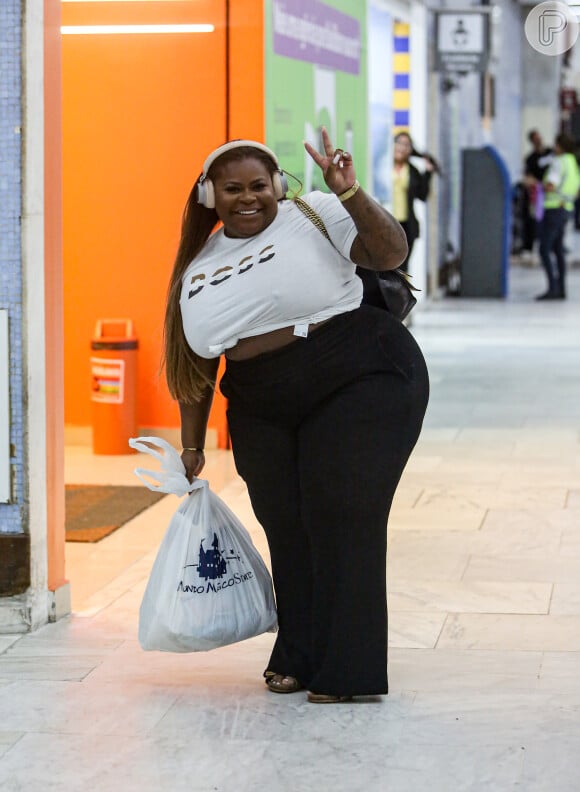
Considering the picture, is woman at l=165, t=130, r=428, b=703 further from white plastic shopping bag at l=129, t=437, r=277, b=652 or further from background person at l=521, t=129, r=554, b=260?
background person at l=521, t=129, r=554, b=260

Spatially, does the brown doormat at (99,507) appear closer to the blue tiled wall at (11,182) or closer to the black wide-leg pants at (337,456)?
the blue tiled wall at (11,182)

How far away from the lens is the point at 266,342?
3727 millimetres

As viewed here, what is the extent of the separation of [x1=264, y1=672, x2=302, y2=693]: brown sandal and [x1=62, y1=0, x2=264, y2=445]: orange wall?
3886 millimetres

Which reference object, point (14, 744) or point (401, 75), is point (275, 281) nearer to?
point (14, 744)

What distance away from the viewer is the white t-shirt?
3.64 meters

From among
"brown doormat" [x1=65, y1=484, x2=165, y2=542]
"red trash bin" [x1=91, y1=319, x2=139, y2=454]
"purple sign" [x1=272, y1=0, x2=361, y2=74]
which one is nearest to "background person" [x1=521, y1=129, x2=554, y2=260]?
"purple sign" [x1=272, y1=0, x2=361, y2=74]

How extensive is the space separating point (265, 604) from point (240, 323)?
0.82m

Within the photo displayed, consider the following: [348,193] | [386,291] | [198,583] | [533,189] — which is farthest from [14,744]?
[533,189]

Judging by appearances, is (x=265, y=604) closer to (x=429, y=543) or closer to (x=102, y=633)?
(x=102, y=633)

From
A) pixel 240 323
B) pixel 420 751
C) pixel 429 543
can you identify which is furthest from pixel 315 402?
pixel 429 543

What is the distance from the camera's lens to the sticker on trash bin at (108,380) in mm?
7812

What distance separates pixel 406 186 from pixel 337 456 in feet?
31.5

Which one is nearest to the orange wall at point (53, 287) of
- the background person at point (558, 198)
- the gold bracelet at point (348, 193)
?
the gold bracelet at point (348, 193)

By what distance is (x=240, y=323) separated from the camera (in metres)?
3.67
